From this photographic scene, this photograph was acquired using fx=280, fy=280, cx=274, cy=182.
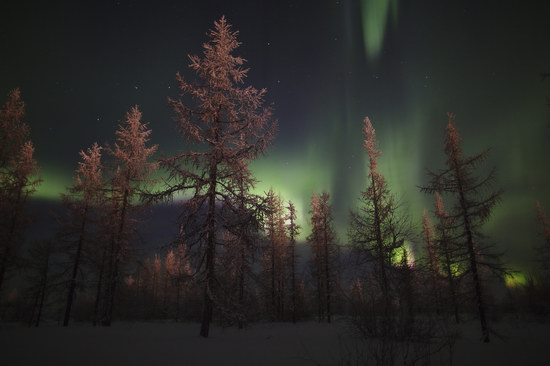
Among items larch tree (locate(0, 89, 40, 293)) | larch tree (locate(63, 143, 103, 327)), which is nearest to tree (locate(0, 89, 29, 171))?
larch tree (locate(0, 89, 40, 293))

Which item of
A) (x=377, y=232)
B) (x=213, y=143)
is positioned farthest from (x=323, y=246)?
(x=213, y=143)

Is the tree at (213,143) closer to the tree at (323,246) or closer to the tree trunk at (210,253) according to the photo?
the tree trunk at (210,253)

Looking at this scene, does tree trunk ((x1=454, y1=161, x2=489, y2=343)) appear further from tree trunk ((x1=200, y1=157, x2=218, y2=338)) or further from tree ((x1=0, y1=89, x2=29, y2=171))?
tree ((x1=0, y1=89, x2=29, y2=171))

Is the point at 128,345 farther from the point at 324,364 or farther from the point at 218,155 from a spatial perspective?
the point at 218,155

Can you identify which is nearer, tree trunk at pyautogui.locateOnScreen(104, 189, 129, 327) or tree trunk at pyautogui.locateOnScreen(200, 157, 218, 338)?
tree trunk at pyautogui.locateOnScreen(200, 157, 218, 338)

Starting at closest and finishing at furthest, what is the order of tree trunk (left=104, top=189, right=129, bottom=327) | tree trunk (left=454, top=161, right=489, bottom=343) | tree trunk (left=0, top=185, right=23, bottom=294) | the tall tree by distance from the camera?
tree trunk (left=454, top=161, right=489, bottom=343)
tree trunk (left=104, top=189, right=129, bottom=327)
tree trunk (left=0, top=185, right=23, bottom=294)
the tall tree

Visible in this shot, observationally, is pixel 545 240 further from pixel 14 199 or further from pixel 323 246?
pixel 14 199

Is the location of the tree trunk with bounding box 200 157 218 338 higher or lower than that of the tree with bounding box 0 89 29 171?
lower

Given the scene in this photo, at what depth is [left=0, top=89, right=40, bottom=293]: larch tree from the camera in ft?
53.2

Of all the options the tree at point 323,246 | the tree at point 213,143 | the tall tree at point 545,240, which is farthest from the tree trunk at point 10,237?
the tall tree at point 545,240

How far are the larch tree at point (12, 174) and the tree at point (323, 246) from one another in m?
24.0

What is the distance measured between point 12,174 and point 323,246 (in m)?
25.8

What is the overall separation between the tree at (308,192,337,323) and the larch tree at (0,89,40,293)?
2396 centimetres

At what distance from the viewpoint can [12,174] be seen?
18.1 metres
